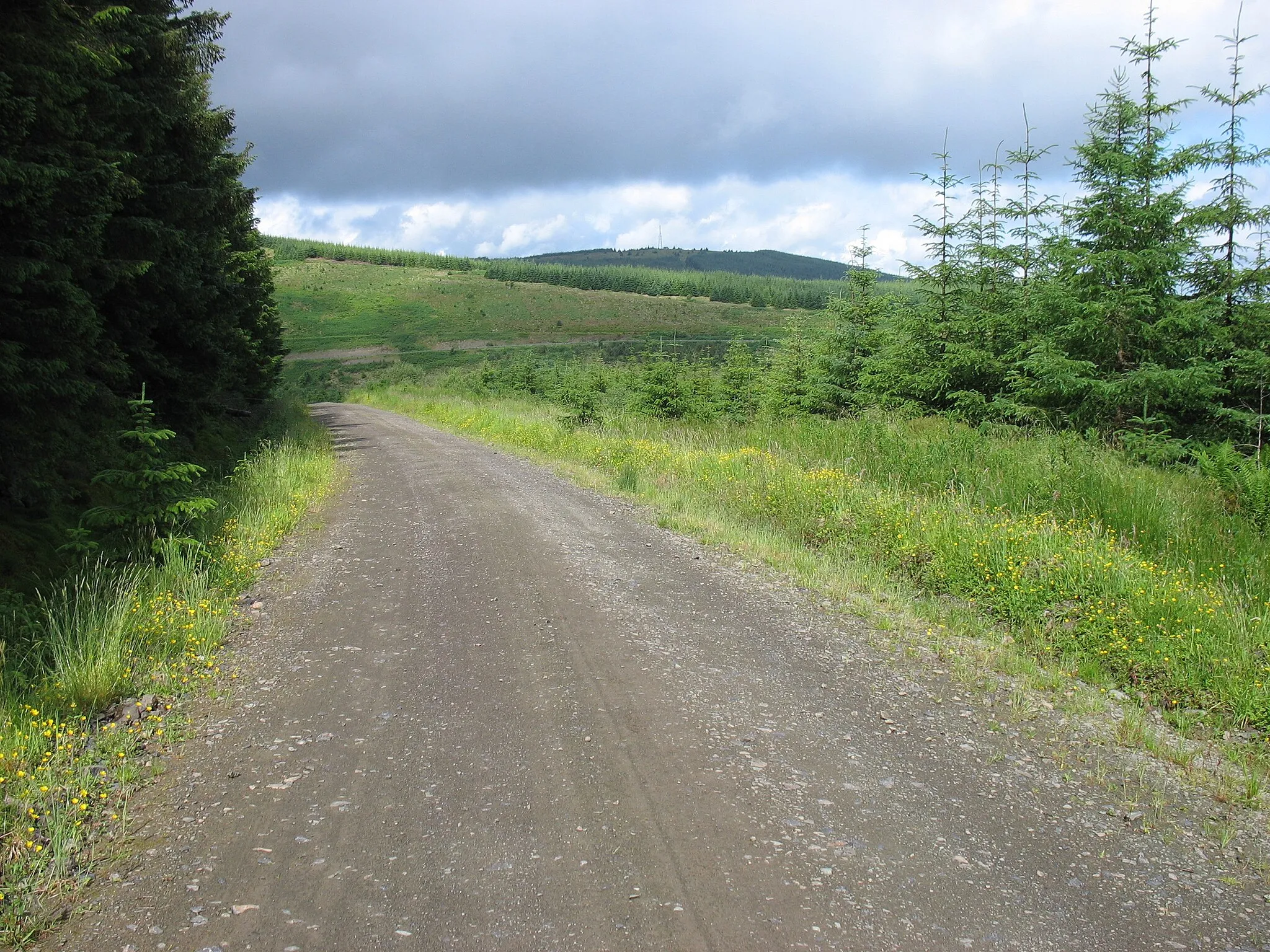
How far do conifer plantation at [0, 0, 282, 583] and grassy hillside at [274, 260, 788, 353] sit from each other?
54819 millimetres

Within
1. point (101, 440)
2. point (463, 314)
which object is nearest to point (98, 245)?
point (101, 440)

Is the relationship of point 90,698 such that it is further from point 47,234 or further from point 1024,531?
point 1024,531

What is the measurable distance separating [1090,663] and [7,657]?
6.66 m

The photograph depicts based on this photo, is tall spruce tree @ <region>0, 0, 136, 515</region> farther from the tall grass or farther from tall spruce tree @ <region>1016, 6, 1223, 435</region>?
tall spruce tree @ <region>1016, 6, 1223, 435</region>

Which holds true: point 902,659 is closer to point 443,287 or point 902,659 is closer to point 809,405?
point 809,405

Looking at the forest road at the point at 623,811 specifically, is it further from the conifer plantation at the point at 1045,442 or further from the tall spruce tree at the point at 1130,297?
the tall spruce tree at the point at 1130,297

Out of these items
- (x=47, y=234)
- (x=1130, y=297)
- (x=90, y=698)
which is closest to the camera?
(x=90, y=698)

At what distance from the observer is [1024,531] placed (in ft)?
21.4

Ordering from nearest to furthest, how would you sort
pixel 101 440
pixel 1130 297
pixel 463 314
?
pixel 101 440 < pixel 1130 297 < pixel 463 314

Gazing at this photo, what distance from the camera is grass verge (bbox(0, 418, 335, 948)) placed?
9.51 feet

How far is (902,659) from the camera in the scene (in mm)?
4973

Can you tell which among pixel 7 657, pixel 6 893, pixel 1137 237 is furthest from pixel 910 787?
pixel 1137 237

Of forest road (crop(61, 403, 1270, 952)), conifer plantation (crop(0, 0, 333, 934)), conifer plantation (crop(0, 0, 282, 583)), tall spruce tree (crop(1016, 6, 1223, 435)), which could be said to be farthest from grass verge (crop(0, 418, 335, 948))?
tall spruce tree (crop(1016, 6, 1223, 435))

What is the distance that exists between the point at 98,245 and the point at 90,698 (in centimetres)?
457
